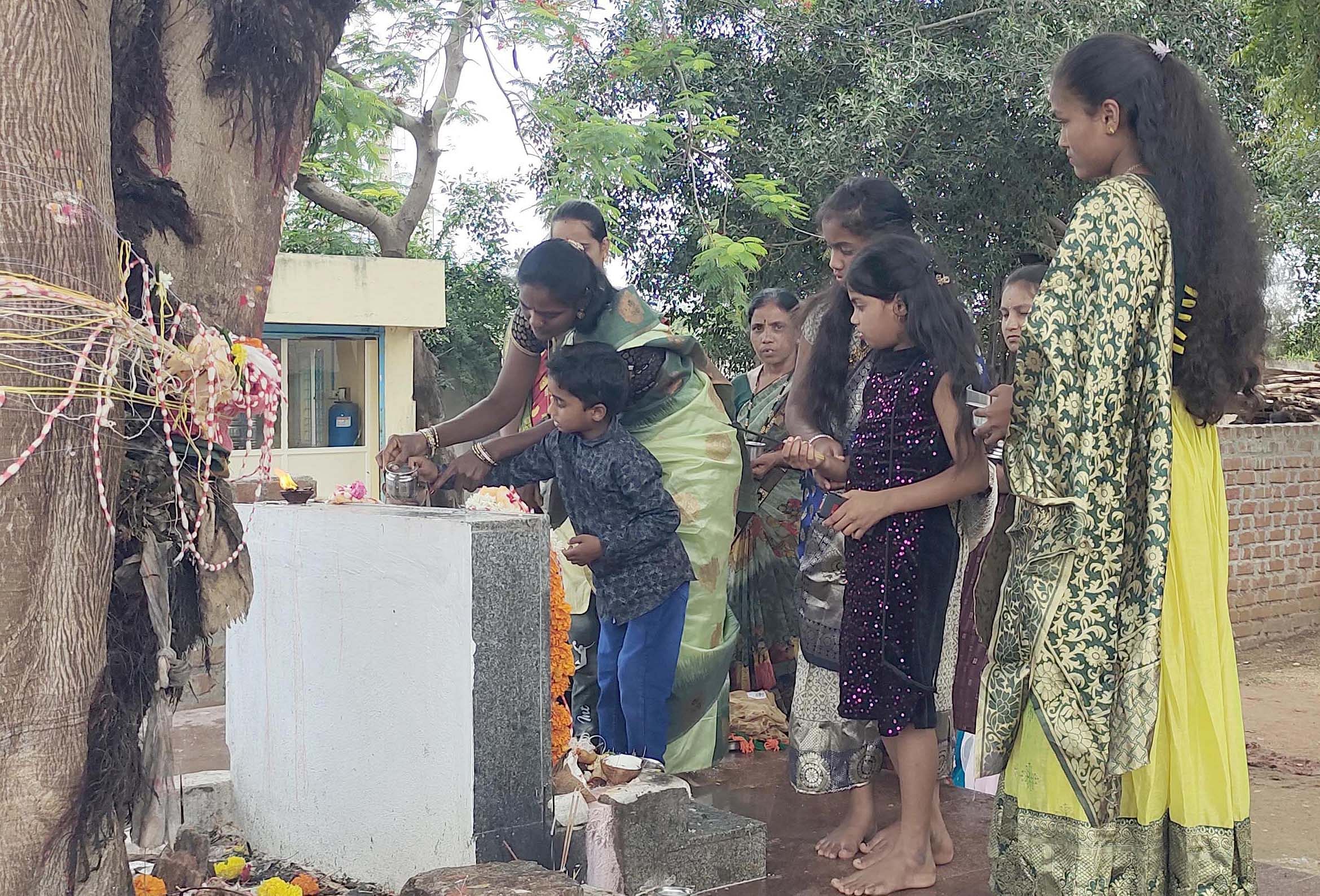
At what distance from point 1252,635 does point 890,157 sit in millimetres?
4871

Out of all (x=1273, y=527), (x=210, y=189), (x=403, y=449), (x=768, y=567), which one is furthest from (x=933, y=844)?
(x=1273, y=527)

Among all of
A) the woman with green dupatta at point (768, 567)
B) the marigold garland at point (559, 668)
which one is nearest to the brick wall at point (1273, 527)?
the woman with green dupatta at point (768, 567)

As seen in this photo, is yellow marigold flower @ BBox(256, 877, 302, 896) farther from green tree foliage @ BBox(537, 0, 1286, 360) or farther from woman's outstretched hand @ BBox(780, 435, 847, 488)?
green tree foliage @ BBox(537, 0, 1286, 360)

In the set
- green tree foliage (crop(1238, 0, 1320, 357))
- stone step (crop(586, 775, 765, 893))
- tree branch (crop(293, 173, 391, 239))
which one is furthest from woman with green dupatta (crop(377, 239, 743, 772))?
tree branch (crop(293, 173, 391, 239))

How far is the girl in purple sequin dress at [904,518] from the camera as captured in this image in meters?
3.40

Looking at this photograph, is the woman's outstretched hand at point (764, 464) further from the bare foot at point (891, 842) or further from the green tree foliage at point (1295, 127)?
the green tree foliage at point (1295, 127)

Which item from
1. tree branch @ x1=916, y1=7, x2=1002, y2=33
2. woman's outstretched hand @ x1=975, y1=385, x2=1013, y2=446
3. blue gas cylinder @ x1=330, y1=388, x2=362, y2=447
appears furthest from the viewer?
blue gas cylinder @ x1=330, y1=388, x2=362, y2=447

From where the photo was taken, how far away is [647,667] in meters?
4.36

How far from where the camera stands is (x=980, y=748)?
2863mm

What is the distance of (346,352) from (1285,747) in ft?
38.0

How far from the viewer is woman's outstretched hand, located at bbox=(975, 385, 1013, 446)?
2.92 meters

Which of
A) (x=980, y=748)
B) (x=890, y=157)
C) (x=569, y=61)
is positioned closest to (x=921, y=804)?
(x=980, y=748)

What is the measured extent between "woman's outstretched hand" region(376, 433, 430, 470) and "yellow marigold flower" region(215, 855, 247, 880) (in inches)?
49.5

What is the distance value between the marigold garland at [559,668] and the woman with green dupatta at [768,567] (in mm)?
1636
